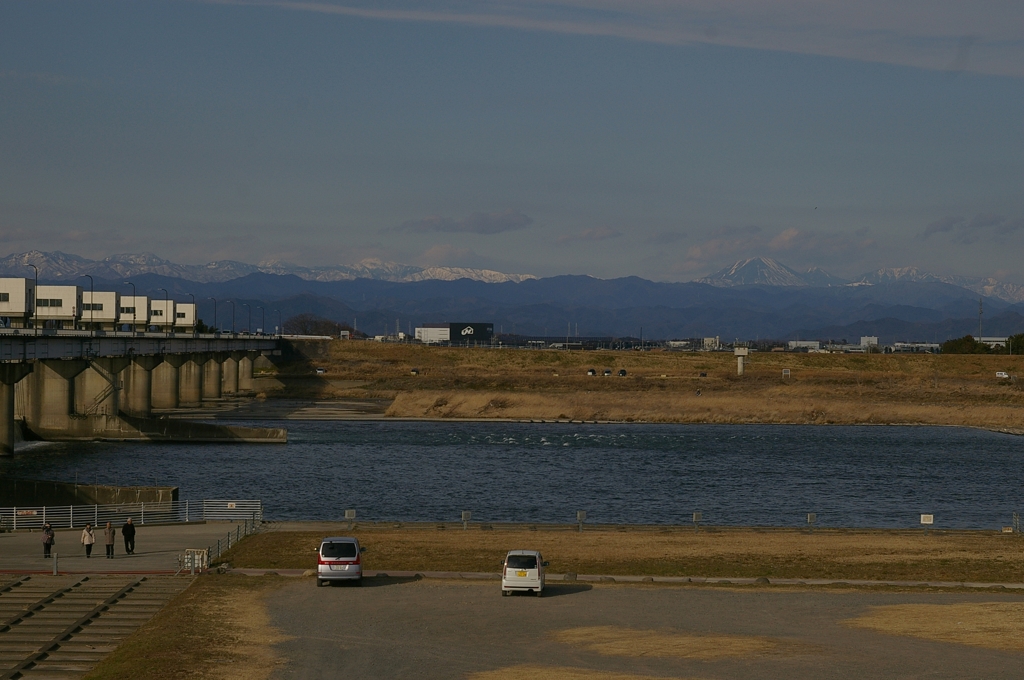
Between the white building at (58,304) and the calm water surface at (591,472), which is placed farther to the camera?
the white building at (58,304)

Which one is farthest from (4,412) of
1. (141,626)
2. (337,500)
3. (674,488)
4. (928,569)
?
(928,569)

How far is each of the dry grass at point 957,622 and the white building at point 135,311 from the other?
501ft

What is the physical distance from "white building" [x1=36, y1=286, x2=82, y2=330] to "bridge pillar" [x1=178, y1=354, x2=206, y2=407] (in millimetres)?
21742

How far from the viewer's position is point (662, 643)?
1479 inches

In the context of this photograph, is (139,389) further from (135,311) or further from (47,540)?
(47,540)

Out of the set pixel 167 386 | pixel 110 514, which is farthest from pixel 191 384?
pixel 110 514

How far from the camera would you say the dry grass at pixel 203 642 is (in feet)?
111

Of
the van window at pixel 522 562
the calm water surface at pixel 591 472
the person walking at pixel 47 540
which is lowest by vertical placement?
the calm water surface at pixel 591 472

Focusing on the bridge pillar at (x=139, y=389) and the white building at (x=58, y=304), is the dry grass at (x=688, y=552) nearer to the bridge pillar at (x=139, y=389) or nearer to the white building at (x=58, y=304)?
the bridge pillar at (x=139, y=389)

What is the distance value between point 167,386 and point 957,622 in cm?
13640

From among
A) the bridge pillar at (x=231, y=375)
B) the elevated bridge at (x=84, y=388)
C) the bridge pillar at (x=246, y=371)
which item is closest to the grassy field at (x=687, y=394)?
the bridge pillar at (x=246, y=371)

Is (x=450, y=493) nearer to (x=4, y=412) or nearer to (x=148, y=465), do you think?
(x=148, y=465)

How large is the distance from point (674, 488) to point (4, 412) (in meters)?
57.6

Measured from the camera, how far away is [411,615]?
135ft
